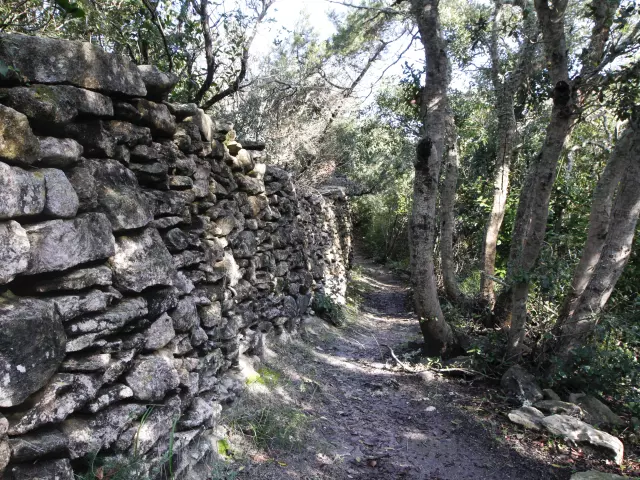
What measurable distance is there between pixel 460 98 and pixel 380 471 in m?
11.2

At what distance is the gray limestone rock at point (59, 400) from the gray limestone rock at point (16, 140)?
96 centimetres

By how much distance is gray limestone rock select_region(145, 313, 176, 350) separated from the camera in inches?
98.7

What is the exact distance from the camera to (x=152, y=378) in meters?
2.42

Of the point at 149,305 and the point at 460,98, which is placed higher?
the point at 460,98

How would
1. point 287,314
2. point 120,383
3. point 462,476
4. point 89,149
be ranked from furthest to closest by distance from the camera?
point 287,314
point 462,476
point 89,149
point 120,383

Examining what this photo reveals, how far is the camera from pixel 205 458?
2941 millimetres

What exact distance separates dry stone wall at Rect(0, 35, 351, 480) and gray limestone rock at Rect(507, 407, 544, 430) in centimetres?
279

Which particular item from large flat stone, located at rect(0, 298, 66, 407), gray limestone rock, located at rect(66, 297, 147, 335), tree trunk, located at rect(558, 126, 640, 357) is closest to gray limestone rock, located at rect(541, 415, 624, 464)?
tree trunk, located at rect(558, 126, 640, 357)

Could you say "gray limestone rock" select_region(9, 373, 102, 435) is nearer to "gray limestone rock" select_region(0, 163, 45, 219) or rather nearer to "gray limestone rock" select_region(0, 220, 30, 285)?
"gray limestone rock" select_region(0, 220, 30, 285)

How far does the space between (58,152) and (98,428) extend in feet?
4.40

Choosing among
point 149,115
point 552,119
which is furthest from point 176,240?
point 552,119

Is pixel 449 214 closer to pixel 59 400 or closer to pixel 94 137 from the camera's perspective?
pixel 94 137

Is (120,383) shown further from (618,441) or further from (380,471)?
(618,441)

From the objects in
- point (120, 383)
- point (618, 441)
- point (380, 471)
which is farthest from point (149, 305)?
point (618, 441)
